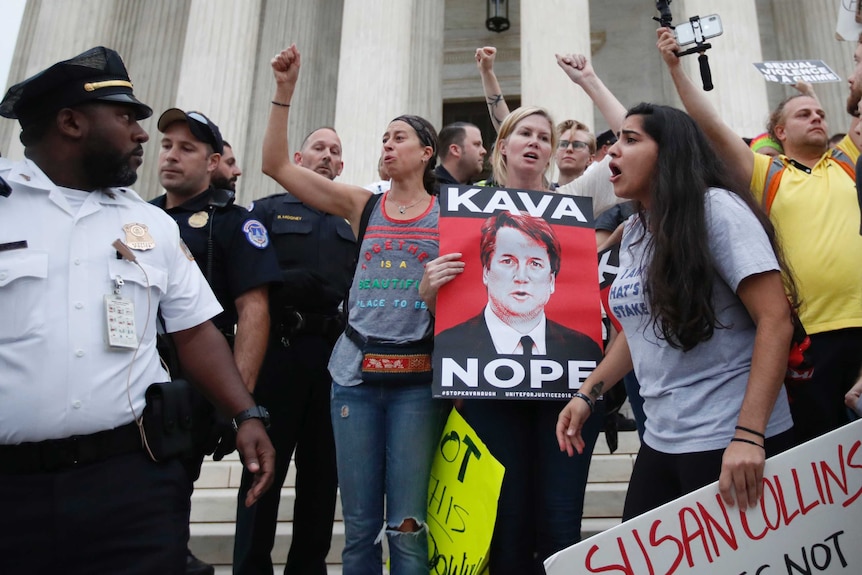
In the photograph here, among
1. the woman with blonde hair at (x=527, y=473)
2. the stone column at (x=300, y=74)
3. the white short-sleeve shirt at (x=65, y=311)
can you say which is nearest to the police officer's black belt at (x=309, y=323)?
the woman with blonde hair at (x=527, y=473)

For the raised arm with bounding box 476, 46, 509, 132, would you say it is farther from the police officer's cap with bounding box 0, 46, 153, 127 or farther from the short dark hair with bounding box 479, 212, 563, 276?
the police officer's cap with bounding box 0, 46, 153, 127

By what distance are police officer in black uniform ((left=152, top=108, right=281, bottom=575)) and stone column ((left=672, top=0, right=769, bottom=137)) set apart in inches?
333

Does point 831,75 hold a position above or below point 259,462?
above

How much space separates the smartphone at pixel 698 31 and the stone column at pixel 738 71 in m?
7.31

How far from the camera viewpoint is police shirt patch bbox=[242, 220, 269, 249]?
3.57 m

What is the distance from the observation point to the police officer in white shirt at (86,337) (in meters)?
2.01

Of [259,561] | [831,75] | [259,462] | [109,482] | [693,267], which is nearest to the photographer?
[109,482]

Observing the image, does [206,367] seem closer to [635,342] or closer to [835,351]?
[635,342]

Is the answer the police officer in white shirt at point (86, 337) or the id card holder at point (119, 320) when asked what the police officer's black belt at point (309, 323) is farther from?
the id card holder at point (119, 320)

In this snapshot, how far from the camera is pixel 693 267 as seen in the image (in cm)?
236

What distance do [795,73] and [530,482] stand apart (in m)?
3.28

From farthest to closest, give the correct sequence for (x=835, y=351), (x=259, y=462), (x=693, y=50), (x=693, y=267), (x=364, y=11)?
1. (x=364, y=11)
2. (x=693, y=50)
3. (x=835, y=351)
4. (x=259, y=462)
5. (x=693, y=267)

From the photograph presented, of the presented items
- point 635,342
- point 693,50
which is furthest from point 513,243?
point 693,50

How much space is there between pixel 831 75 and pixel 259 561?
4528mm
